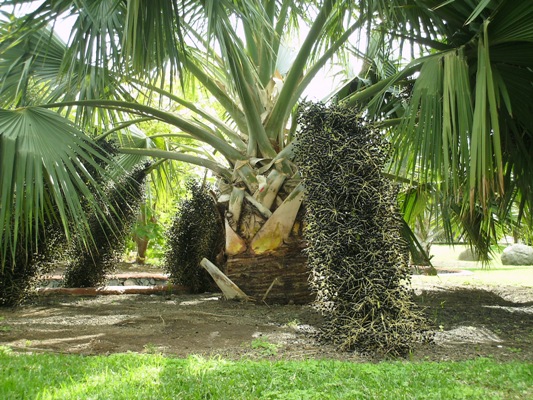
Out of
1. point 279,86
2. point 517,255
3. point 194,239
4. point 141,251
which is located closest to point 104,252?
point 194,239

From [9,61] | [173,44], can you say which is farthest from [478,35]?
[9,61]

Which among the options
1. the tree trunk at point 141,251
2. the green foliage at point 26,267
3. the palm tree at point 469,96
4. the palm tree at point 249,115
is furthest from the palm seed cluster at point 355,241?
the tree trunk at point 141,251

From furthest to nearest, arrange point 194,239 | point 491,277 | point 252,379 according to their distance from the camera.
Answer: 1. point 491,277
2. point 194,239
3. point 252,379

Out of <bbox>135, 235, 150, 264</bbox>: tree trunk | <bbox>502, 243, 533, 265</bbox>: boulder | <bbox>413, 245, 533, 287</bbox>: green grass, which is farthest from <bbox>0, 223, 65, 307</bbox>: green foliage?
<bbox>502, 243, 533, 265</bbox>: boulder

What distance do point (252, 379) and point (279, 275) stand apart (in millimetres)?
3325

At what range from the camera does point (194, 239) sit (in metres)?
8.64

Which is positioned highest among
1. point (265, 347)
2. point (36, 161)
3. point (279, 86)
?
point (279, 86)

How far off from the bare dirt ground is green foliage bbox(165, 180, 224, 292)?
4.57 feet

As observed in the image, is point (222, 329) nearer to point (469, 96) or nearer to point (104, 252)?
point (469, 96)

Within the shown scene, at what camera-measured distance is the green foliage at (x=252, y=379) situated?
9.39 ft

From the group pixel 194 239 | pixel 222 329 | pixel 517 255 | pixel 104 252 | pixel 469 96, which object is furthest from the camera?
pixel 517 255

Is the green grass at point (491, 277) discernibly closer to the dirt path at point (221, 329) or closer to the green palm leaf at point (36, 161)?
the dirt path at point (221, 329)

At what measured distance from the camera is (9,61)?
6.01 m

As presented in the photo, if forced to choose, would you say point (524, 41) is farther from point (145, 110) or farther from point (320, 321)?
point (145, 110)
